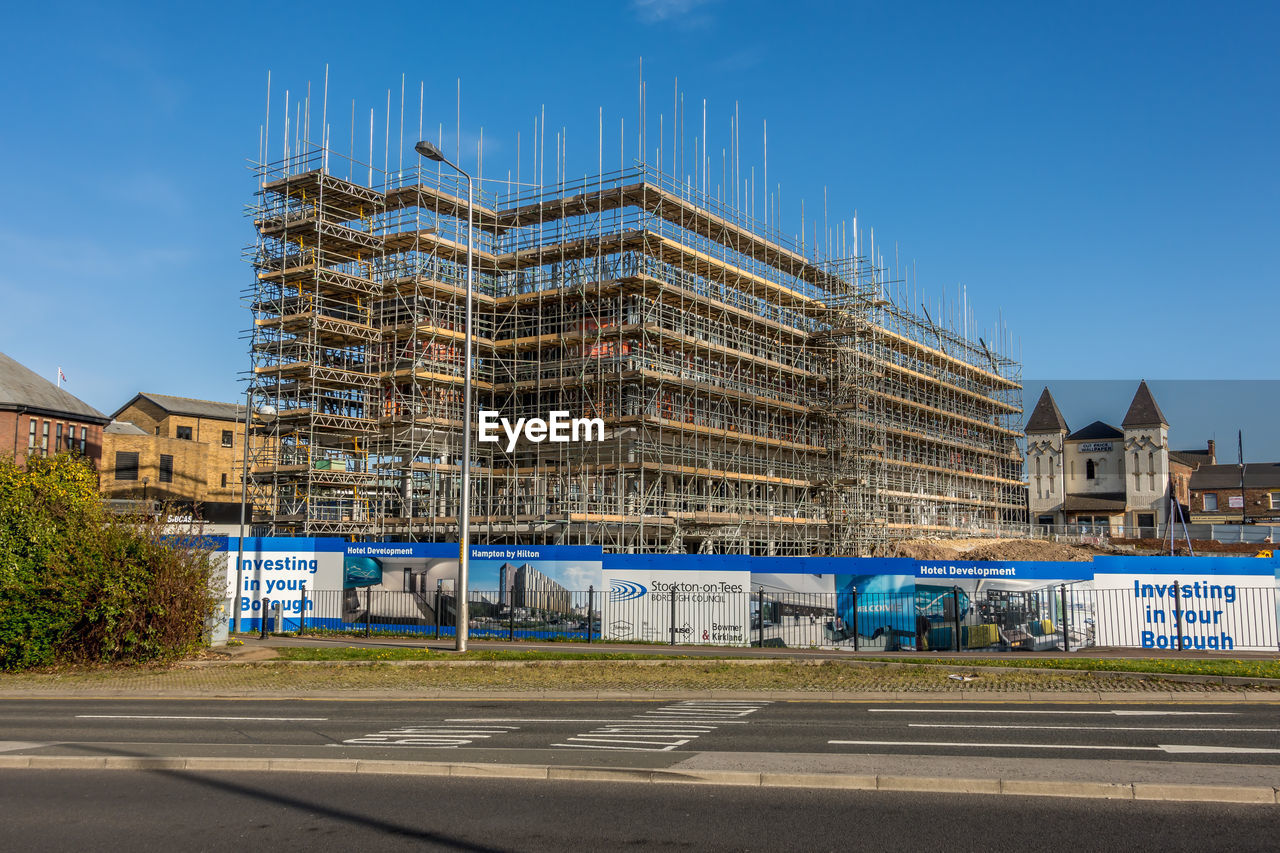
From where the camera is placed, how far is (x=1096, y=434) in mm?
100125

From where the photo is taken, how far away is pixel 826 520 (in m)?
54.9

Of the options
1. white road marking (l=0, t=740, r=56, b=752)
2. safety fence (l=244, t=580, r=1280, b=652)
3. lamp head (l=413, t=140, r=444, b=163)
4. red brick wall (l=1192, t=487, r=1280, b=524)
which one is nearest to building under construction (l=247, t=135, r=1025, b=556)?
safety fence (l=244, t=580, r=1280, b=652)

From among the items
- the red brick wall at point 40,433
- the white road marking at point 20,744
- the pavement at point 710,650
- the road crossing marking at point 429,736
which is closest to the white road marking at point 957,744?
the road crossing marking at point 429,736

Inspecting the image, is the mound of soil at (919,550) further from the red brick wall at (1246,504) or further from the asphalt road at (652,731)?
the red brick wall at (1246,504)

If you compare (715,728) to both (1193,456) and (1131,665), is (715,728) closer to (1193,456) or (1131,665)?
(1131,665)

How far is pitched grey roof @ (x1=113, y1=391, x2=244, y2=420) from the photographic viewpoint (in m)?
78.2

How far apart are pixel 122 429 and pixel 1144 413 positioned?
88.5m

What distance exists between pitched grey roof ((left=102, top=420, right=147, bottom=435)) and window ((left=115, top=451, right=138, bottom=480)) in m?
1.66

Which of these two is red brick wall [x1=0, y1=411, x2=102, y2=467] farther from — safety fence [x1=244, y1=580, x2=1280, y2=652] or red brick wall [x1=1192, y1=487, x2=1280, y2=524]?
red brick wall [x1=1192, y1=487, x2=1280, y2=524]

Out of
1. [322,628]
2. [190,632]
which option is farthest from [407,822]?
[322,628]

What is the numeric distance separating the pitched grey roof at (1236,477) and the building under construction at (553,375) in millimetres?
62751

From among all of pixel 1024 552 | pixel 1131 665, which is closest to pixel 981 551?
pixel 1024 552

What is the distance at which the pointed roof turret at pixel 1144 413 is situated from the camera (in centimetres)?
9650

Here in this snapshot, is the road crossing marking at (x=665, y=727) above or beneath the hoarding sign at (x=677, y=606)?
beneath
